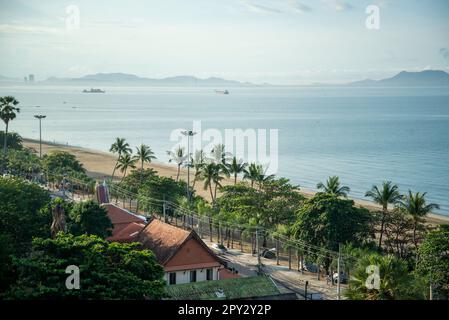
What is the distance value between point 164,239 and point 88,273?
35.3 feet

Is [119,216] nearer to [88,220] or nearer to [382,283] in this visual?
[88,220]

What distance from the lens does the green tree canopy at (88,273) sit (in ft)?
79.0

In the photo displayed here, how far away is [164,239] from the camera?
35906mm

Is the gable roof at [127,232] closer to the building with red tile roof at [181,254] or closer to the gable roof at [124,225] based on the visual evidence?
the gable roof at [124,225]

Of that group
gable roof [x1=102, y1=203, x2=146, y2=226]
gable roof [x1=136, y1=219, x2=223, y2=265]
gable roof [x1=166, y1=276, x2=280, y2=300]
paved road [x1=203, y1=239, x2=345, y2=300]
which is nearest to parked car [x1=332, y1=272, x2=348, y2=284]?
paved road [x1=203, y1=239, x2=345, y2=300]

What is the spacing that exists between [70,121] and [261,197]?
154957 millimetres

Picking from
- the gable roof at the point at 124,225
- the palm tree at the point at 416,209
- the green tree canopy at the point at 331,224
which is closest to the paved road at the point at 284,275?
the green tree canopy at the point at 331,224

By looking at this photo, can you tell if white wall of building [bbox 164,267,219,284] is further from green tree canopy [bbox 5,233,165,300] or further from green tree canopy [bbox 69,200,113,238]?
green tree canopy [bbox 5,233,165,300]

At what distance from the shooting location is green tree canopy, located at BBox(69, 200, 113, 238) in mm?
36562

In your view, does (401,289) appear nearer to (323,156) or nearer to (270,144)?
(323,156)

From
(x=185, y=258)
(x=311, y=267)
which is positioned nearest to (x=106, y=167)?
(x=311, y=267)

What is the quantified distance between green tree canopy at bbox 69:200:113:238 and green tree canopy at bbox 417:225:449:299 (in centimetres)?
1837

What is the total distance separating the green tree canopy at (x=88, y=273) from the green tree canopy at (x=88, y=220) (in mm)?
8285

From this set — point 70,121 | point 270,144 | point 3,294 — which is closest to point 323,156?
point 270,144
